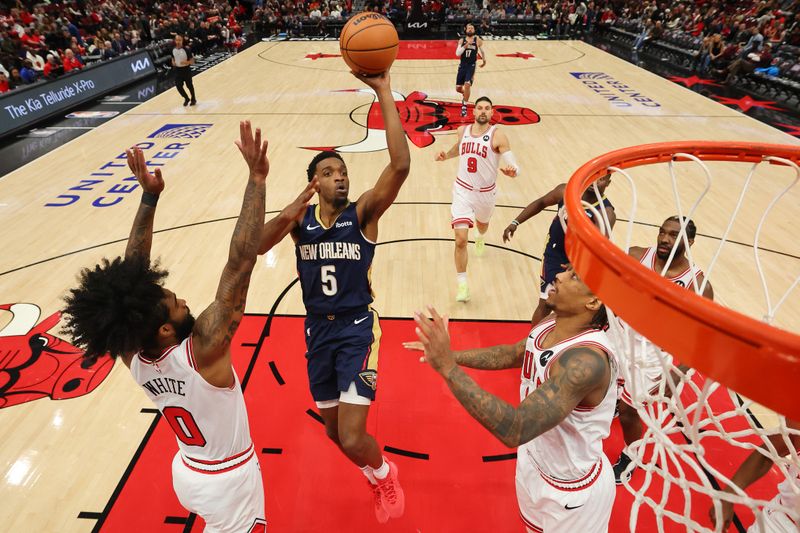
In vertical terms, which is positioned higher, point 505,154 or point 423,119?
point 505,154

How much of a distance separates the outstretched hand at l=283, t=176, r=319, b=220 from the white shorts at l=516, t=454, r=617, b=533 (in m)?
1.61

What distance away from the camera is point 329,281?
2.75m

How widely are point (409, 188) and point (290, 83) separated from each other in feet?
26.0

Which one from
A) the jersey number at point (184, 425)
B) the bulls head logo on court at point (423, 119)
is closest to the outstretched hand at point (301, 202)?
the jersey number at point (184, 425)

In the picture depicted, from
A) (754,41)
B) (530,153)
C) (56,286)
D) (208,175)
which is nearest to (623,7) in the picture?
(754,41)

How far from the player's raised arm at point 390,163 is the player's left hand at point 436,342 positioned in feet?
3.28

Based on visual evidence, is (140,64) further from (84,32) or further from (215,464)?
(215,464)

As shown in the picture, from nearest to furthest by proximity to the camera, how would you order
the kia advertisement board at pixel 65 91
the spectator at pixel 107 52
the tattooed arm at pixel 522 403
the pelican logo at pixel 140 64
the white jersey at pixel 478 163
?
the tattooed arm at pixel 522 403, the white jersey at pixel 478 163, the kia advertisement board at pixel 65 91, the pelican logo at pixel 140 64, the spectator at pixel 107 52

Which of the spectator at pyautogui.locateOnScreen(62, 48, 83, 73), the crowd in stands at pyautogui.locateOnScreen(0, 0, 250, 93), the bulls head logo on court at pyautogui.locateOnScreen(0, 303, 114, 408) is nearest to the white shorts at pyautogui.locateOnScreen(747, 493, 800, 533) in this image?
the bulls head logo on court at pyautogui.locateOnScreen(0, 303, 114, 408)

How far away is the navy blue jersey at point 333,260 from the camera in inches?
108

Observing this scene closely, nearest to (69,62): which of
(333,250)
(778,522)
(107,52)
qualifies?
(107,52)

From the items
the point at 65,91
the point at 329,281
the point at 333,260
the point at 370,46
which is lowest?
the point at 65,91

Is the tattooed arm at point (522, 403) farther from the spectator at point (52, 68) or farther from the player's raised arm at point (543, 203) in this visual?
the spectator at point (52, 68)

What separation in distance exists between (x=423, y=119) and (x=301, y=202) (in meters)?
8.45
